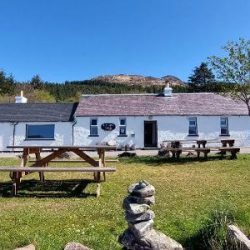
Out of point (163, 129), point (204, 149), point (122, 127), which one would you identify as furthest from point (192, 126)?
point (204, 149)

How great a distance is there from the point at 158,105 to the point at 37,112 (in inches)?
417

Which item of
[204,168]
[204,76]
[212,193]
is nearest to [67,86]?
[204,76]

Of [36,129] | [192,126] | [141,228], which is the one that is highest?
[192,126]

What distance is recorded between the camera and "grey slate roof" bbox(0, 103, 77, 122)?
35.9 m

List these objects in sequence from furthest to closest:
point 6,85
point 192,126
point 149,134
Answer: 1. point 6,85
2. point 149,134
3. point 192,126

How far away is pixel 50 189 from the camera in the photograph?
41.0 feet

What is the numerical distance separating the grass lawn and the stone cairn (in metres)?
0.69

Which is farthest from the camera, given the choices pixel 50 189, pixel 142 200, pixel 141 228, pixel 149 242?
pixel 50 189

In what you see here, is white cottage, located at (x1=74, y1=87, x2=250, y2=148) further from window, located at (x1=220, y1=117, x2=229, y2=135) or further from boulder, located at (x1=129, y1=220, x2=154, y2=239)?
boulder, located at (x1=129, y1=220, x2=154, y2=239)

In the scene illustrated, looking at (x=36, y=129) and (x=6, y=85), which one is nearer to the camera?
(x=36, y=129)

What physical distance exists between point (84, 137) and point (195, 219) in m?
27.5

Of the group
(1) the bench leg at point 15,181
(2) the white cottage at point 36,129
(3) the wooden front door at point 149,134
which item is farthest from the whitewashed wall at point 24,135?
(1) the bench leg at point 15,181

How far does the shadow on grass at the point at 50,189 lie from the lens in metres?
11.5

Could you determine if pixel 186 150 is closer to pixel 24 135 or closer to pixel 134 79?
pixel 24 135
